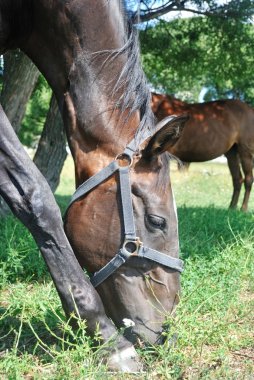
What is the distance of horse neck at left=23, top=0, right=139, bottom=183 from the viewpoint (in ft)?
9.81

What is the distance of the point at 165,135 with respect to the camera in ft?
9.17

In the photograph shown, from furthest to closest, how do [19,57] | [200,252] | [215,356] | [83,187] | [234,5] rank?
[234,5] < [19,57] < [200,252] < [83,187] < [215,356]

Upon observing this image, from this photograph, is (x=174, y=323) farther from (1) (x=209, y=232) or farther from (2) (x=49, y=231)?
(1) (x=209, y=232)

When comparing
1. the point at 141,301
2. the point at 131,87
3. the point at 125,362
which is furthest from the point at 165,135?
the point at 125,362

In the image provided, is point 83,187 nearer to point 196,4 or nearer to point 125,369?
point 125,369

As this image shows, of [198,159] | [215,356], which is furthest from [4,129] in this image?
[198,159]

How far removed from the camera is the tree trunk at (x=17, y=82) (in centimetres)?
614

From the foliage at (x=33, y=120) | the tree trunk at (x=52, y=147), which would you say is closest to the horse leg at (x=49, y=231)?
the tree trunk at (x=52, y=147)

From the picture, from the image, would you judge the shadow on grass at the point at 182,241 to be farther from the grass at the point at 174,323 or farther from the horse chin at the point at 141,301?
the horse chin at the point at 141,301

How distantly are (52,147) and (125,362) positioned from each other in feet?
16.5

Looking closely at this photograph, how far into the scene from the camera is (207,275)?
401 centimetres

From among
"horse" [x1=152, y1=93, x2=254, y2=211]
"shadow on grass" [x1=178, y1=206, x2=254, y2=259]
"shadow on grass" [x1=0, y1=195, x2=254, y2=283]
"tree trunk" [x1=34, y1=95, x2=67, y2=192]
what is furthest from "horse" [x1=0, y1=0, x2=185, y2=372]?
"horse" [x1=152, y1=93, x2=254, y2=211]

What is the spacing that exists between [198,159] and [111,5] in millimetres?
7593

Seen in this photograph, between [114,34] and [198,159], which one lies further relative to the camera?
[198,159]
